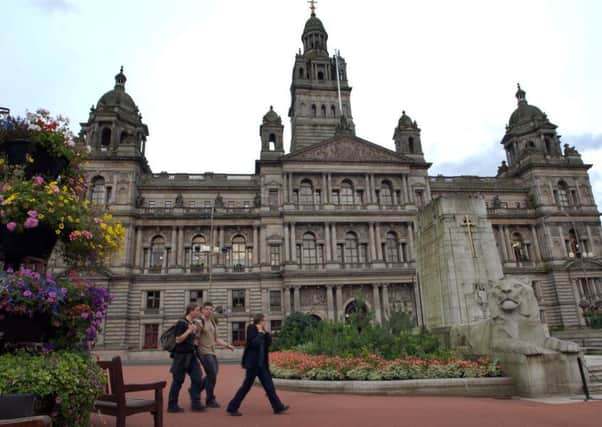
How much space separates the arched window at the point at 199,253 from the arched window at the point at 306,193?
390 inches

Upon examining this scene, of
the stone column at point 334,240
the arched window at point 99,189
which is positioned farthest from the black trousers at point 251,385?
the arched window at point 99,189

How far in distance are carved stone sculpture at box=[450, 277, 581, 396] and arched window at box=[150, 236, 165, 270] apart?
104 ft

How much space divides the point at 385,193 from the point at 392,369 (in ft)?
104

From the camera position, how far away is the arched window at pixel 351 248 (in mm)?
38250

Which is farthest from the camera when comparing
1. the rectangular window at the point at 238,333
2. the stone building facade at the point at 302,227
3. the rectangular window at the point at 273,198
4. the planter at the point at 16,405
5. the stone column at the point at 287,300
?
the rectangular window at the point at 273,198

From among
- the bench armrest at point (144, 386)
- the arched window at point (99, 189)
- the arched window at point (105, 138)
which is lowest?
the bench armrest at point (144, 386)

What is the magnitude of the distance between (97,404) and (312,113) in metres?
47.0

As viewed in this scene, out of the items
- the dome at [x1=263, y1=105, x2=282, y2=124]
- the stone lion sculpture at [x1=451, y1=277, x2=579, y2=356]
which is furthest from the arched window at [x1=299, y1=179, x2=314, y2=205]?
the stone lion sculpture at [x1=451, y1=277, x2=579, y2=356]

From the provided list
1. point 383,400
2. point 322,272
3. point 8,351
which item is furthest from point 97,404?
point 322,272

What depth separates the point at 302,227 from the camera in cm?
3847

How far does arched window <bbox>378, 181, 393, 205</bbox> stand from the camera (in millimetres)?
40469

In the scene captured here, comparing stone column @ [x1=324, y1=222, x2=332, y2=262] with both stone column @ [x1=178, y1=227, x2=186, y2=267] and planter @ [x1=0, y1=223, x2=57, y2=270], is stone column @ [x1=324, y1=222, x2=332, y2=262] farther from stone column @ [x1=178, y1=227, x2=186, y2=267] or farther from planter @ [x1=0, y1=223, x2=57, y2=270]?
planter @ [x1=0, y1=223, x2=57, y2=270]

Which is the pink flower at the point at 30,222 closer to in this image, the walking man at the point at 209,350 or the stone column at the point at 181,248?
the walking man at the point at 209,350

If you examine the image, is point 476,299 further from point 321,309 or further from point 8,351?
point 321,309
